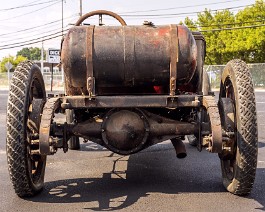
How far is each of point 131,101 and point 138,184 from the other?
3.95 ft

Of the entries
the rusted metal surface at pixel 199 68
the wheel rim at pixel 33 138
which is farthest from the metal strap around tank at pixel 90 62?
the rusted metal surface at pixel 199 68

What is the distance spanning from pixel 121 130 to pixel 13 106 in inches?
46.9

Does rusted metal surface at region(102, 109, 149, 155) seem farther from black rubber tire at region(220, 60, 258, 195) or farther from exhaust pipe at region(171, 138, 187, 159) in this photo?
black rubber tire at region(220, 60, 258, 195)

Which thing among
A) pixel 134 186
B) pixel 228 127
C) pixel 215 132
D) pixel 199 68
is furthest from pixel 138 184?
pixel 199 68

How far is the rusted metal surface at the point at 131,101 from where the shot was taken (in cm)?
458

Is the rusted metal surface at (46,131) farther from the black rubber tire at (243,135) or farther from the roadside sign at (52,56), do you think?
the roadside sign at (52,56)

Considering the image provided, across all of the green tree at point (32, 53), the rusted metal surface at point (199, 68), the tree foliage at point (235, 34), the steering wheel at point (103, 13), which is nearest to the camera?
the rusted metal surface at point (199, 68)

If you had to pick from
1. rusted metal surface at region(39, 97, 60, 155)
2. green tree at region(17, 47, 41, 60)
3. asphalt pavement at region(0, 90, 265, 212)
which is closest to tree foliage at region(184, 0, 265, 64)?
asphalt pavement at region(0, 90, 265, 212)

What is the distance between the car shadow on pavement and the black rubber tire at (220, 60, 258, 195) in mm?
265

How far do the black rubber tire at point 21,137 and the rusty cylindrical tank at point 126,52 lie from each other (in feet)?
1.68

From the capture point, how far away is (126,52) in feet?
15.4

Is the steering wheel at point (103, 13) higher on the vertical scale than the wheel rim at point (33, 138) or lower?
higher

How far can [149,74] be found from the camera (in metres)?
4.80

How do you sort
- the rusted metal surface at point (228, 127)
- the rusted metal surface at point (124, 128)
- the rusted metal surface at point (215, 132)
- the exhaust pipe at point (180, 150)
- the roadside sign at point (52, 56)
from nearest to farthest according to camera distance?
the rusted metal surface at point (215, 132)
the rusted metal surface at point (228, 127)
the rusted metal surface at point (124, 128)
the exhaust pipe at point (180, 150)
the roadside sign at point (52, 56)
